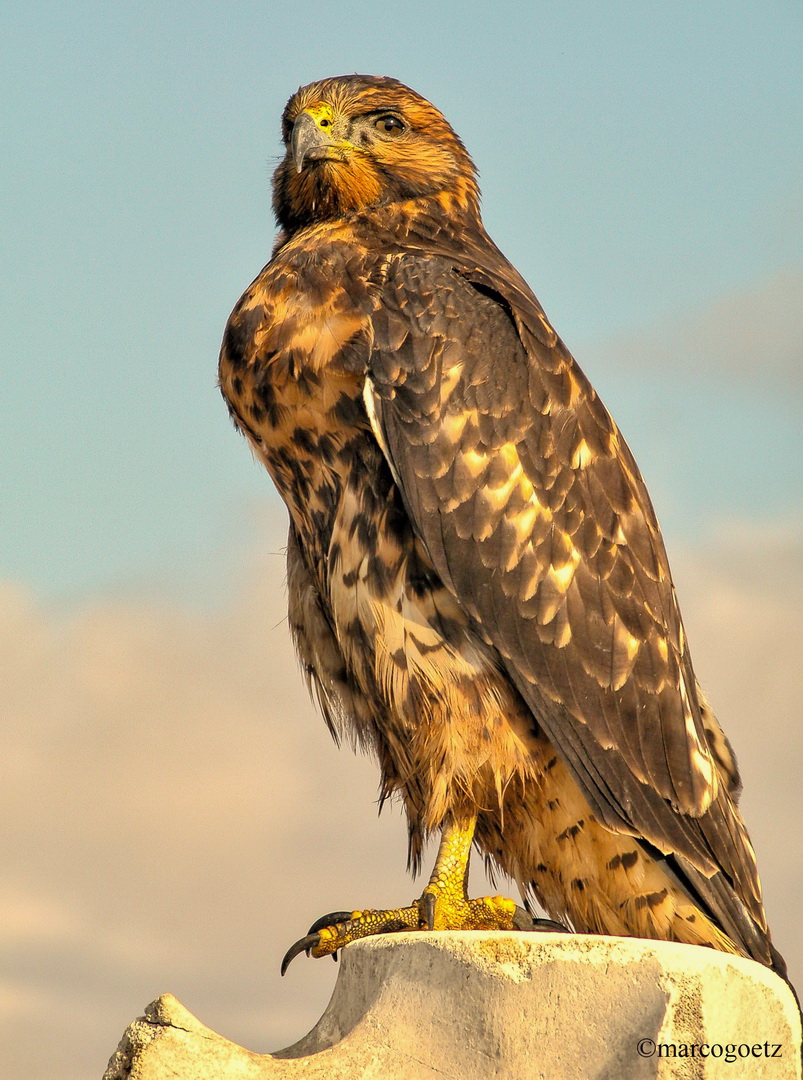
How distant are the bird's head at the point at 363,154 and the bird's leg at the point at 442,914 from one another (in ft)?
8.27

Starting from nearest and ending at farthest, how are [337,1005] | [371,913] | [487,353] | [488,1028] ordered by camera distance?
[488,1028], [337,1005], [371,913], [487,353]

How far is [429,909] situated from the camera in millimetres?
4129

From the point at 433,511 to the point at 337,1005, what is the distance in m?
1.63

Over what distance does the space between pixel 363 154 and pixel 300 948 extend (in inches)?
122

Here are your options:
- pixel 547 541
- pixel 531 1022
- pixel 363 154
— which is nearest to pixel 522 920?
pixel 531 1022

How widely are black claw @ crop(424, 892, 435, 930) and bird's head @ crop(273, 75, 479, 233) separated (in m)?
2.68

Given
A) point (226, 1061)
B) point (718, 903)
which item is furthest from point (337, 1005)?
point (718, 903)

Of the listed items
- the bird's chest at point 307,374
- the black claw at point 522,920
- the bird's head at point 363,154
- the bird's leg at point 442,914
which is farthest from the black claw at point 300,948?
the bird's head at point 363,154

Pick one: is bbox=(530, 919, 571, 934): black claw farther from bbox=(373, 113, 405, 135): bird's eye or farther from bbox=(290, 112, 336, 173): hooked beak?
bbox=(373, 113, 405, 135): bird's eye

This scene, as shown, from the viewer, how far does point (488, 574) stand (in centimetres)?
440

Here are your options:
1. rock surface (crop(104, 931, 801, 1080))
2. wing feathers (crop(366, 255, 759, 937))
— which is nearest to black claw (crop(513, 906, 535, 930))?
wing feathers (crop(366, 255, 759, 937))

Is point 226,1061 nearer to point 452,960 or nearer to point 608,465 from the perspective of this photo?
point 452,960

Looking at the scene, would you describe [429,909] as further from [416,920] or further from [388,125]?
[388,125]

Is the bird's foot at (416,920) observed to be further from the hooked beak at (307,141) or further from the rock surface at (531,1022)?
the hooked beak at (307,141)
